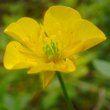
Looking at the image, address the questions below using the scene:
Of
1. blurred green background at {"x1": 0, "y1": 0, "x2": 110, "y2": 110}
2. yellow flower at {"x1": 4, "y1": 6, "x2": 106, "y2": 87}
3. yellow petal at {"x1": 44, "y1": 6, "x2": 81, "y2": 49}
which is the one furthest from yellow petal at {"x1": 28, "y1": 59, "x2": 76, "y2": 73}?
blurred green background at {"x1": 0, "y1": 0, "x2": 110, "y2": 110}

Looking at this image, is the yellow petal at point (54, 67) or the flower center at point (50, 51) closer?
the yellow petal at point (54, 67)

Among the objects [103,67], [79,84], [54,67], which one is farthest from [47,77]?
[79,84]

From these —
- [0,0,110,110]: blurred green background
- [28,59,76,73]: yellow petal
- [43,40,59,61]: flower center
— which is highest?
[28,59,76,73]: yellow petal

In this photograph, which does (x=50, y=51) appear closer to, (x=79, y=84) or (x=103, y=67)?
(x=103, y=67)

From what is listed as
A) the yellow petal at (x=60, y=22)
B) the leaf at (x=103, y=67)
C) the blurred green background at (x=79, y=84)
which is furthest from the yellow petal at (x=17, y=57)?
the blurred green background at (x=79, y=84)

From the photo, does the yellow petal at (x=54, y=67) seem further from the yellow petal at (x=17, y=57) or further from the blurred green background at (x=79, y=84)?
the blurred green background at (x=79, y=84)

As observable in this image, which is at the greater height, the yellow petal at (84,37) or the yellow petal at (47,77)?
the yellow petal at (84,37)

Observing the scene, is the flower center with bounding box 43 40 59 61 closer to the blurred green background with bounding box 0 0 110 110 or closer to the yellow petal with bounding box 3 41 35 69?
the yellow petal with bounding box 3 41 35 69
